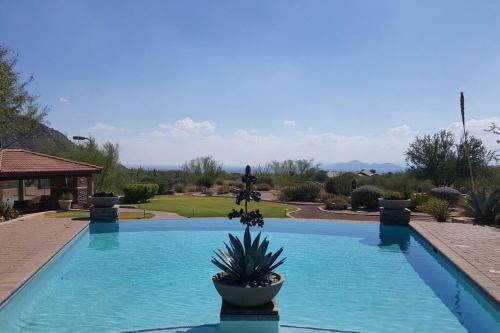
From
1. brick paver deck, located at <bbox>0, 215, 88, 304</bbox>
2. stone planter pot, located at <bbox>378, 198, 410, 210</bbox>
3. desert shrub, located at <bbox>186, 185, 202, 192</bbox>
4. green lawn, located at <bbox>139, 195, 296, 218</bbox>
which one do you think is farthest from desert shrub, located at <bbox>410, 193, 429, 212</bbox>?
desert shrub, located at <bbox>186, 185, 202, 192</bbox>

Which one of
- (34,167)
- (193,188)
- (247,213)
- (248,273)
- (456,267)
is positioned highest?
(34,167)

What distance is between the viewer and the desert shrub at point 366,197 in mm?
21328

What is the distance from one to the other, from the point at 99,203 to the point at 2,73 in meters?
7.68

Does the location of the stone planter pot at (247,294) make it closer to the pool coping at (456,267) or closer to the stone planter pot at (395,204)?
the pool coping at (456,267)

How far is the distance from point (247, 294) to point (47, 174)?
18.3m

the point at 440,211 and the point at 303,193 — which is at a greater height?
the point at 303,193

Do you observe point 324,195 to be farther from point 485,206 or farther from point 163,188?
point 163,188

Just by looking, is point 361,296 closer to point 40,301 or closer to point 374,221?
point 40,301

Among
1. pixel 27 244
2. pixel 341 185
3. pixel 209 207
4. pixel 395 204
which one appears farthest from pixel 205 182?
pixel 27 244

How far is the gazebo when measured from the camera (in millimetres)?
20592

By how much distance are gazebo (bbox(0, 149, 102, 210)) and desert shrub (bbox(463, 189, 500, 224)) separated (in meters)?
17.7

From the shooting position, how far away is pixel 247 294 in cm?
595

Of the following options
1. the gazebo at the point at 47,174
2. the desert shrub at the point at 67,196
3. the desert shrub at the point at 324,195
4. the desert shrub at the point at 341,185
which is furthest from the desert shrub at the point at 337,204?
the desert shrub at the point at 67,196

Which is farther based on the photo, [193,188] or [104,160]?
[193,188]
